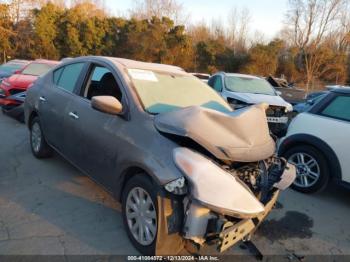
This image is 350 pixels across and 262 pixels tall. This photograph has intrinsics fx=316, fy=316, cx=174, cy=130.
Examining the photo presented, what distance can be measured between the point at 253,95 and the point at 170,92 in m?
5.46

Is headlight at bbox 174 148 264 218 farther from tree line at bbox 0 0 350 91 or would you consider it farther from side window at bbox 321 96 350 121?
tree line at bbox 0 0 350 91

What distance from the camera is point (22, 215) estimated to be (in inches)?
134

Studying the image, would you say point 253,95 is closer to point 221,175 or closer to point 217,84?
point 217,84

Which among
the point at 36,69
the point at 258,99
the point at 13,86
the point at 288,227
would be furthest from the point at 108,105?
the point at 36,69

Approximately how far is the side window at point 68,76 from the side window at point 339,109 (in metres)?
3.47

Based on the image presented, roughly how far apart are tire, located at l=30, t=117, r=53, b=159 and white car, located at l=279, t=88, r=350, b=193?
145 inches

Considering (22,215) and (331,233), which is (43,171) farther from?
(331,233)

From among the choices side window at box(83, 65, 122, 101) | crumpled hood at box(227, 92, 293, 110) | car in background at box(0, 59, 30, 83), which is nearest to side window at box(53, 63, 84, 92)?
side window at box(83, 65, 122, 101)

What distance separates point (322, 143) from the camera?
170 inches

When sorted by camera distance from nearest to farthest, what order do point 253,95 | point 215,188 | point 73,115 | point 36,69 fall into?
point 215,188 → point 73,115 → point 253,95 → point 36,69

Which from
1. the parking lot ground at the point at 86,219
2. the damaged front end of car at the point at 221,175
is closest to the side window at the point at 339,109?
the parking lot ground at the point at 86,219

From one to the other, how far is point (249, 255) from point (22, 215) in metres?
2.40

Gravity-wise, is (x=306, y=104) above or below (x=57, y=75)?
below

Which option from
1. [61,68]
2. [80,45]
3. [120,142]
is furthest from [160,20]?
[120,142]
